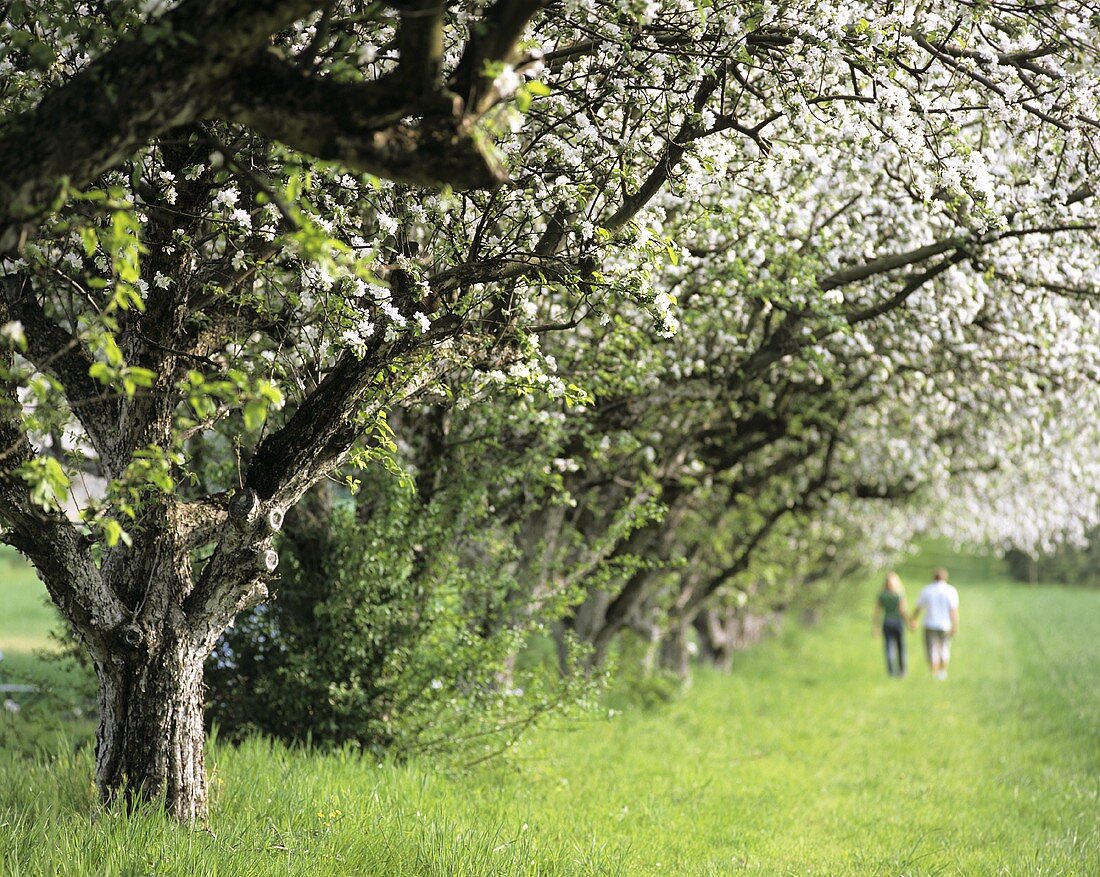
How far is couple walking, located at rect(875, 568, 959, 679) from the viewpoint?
67.8 ft

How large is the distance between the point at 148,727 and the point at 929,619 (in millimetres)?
17469

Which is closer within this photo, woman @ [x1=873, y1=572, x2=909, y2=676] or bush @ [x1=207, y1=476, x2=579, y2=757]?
bush @ [x1=207, y1=476, x2=579, y2=757]

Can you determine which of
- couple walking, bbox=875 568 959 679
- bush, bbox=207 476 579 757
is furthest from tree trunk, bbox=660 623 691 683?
bush, bbox=207 476 579 757

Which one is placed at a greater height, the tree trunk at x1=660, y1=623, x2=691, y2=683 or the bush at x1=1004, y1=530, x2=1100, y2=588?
the bush at x1=1004, y1=530, x2=1100, y2=588

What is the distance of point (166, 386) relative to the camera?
260 inches

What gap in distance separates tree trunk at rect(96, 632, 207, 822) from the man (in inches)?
646

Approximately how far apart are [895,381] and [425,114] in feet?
29.5

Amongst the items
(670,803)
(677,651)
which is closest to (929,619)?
(677,651)

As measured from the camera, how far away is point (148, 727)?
21.1 feet

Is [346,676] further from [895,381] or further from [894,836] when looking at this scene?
[895,381]

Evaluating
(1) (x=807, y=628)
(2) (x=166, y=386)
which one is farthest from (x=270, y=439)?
(1) (x=807, y=628)

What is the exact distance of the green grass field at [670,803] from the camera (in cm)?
637

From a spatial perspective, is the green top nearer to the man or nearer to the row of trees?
the man

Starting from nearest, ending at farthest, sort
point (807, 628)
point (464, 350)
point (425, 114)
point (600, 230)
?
1. point (425, 114)
2. point (600, 230)
3. point (464, 350)
4. point (807, 628)
